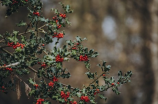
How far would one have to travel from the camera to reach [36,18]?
170 centimetres

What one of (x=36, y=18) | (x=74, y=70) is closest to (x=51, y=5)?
(x=74, y=70)

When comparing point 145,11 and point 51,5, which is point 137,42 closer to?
point 145,11

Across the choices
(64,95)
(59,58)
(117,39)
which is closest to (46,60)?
(59,58)

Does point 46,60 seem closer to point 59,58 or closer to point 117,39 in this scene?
point 59,58

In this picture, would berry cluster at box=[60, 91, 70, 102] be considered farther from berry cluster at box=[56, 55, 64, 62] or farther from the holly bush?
berry cluster at box=[56, 55, 64, 62]

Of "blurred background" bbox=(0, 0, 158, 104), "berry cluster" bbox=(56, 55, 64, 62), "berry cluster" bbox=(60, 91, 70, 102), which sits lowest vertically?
"berry cluster" bbox=(60, 91, 70, 102)

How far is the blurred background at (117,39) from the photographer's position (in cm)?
537

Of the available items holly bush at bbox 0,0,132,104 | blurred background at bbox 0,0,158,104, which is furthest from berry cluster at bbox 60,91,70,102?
blurred background at bbox 0,0,158,104

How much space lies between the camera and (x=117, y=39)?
775 cm

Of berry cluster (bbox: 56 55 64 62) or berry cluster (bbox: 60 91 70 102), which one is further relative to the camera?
berry cluster (bbox: 60 91 70 102)

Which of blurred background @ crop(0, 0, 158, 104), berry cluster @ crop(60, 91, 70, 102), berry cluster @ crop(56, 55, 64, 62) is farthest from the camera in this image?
blurred background @ crop(0, 0, 158, 104)

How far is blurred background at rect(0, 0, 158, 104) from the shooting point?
5.37m

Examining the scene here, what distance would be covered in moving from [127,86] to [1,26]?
3.97 metres

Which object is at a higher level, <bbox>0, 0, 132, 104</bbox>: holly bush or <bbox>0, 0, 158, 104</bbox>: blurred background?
<bbox>0, 0, 158, 104</bbox>: blurred background
